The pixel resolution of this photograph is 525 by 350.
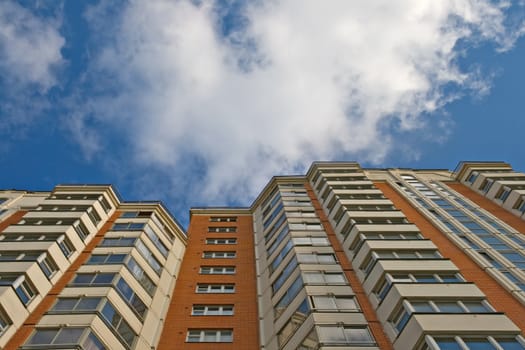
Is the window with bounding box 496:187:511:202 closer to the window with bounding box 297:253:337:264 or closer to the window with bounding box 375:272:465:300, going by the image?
the window with bounding box 375:272:465:300

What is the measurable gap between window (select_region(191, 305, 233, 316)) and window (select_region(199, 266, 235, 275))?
4.75 meters

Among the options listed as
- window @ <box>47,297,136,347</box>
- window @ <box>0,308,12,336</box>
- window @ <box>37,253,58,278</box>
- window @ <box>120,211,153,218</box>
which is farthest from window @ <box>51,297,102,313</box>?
window @ <box>120,211,153,218</box>

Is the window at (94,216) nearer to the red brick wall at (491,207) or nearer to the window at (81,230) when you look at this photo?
the window at (81,230)

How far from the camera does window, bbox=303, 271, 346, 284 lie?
28.3m

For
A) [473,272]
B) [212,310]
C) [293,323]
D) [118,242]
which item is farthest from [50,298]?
[473,272]

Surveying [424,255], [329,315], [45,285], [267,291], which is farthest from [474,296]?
[45,285]

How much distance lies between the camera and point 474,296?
75.7 ft

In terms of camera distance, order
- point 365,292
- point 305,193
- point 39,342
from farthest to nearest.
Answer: point 305,193 < point 365,292 < point 39,342

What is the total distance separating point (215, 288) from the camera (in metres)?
34.7

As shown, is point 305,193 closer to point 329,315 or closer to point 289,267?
point 289,267

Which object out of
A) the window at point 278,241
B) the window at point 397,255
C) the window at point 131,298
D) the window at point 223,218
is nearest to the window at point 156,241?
the window at point 131,298

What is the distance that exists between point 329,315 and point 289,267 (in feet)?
24.5

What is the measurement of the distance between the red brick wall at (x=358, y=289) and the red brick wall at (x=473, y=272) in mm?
6581

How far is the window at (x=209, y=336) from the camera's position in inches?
1103
